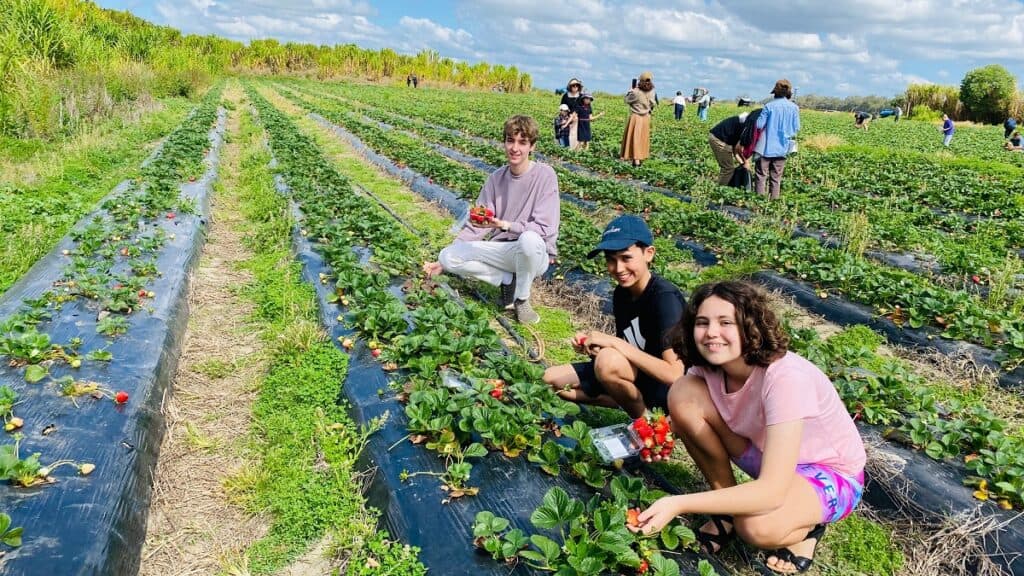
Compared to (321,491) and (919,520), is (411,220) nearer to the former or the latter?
(321,491)

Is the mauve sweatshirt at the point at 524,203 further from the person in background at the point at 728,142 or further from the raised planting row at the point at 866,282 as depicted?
the person in background at the point at 728,142

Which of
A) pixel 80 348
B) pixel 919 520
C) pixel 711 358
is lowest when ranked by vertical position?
pixel 919 520

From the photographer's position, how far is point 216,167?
10773 millimetres

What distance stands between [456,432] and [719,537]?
127 centimetres

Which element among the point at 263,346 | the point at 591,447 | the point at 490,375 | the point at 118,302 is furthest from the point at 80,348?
the point at 591,447

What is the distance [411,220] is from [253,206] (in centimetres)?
218

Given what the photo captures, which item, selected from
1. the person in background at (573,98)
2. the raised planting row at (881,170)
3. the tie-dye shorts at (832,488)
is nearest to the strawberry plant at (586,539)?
the tie-dye shorts at (832,488)

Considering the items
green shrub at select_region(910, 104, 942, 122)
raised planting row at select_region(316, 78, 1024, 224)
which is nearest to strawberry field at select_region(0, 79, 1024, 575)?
raised planting row at select_region(316, 78, 1024, 224)

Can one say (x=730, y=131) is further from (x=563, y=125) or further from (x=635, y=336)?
(x=635, y=336)

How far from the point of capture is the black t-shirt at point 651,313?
313cm

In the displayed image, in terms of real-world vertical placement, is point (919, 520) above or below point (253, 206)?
below

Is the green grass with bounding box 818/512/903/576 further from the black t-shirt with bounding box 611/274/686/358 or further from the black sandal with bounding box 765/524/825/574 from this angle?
the black t-shirt with bounding box 611/274/686/358

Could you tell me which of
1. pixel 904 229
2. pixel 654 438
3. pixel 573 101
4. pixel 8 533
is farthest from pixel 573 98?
pixel 8 533

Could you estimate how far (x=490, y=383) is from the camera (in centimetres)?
325
